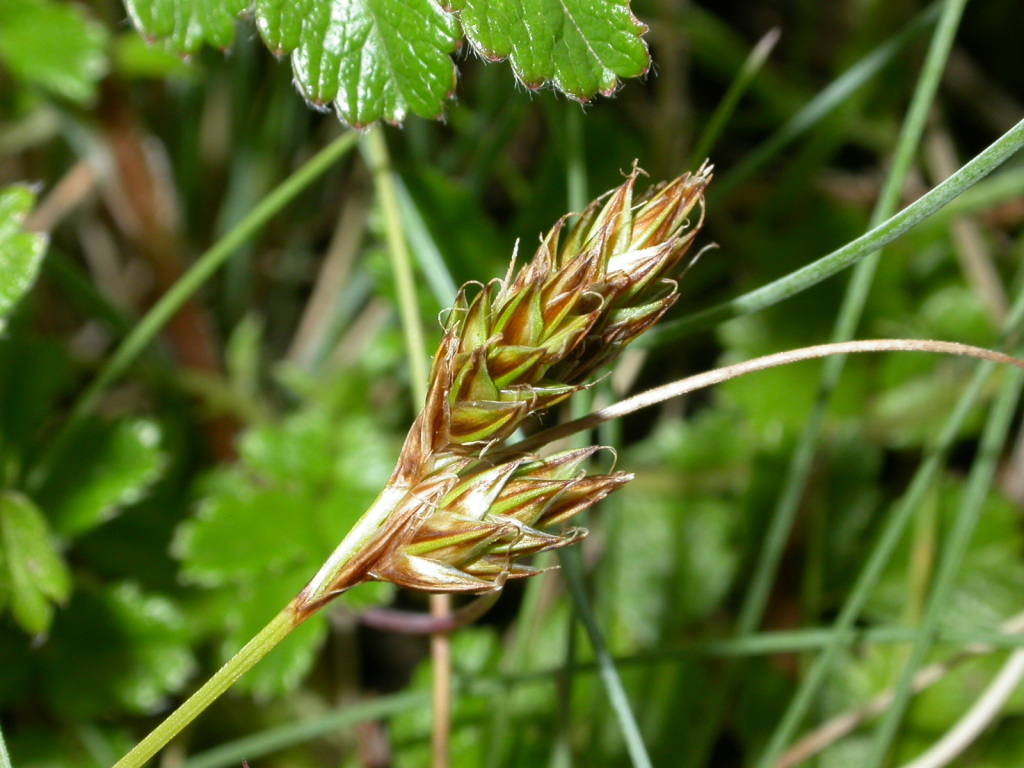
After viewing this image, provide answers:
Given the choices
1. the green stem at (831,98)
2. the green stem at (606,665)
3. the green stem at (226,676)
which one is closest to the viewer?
the green stem at (226,676)

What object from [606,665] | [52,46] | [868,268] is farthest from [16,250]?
[868,268]

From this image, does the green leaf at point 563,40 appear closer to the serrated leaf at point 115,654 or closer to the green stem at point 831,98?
the green stem at point 831,98

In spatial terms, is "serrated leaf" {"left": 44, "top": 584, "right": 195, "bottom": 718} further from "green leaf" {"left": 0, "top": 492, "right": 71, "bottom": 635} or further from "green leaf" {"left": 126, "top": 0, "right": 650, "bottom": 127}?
"green leaf" {"left": 126, "top": 0, "right": 650, "bottom": 127}

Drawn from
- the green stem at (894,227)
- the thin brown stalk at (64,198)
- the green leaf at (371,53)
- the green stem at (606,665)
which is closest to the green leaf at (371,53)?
the green leaf at (371,53)

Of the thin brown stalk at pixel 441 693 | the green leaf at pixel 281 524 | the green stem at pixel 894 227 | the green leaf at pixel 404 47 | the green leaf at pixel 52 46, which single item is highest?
the green leaf at pixel 52 46

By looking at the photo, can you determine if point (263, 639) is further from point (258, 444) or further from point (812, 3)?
point (812, 3)

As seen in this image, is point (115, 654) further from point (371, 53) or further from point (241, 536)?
point (371, 53)
